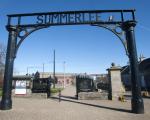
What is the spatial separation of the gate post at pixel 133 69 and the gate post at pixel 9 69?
22.4 feet

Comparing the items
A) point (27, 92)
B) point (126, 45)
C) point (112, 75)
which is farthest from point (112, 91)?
point (27, 92)

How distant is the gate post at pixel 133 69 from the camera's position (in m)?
12.8

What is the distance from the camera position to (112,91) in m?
20.2

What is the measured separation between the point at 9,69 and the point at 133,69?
285 inches

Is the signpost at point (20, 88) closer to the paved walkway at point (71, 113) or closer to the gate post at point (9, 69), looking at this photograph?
the paved walkway at point (71, 113)

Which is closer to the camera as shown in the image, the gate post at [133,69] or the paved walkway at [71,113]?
the paved walkway at [71,113]

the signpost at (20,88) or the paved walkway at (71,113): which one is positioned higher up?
the signpost at (20,88)

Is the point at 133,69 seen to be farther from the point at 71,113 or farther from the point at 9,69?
the point at 9,69

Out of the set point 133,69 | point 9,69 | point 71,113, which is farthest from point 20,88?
point 133,69

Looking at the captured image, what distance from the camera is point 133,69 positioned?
13.3 meters

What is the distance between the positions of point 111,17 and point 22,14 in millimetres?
5582

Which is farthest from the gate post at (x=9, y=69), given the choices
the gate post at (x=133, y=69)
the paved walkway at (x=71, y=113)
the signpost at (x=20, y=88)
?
the signpost at (x=20, y=88)

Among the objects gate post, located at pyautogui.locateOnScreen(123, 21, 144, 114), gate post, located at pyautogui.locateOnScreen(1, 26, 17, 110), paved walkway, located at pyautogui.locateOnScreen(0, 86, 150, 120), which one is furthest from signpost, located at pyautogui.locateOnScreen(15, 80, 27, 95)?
gate post, located at pyautogui.locateOnScreen(123, 21, 144, 114)

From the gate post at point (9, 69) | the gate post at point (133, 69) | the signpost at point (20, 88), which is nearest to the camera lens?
the gate post at point (133, 69)
